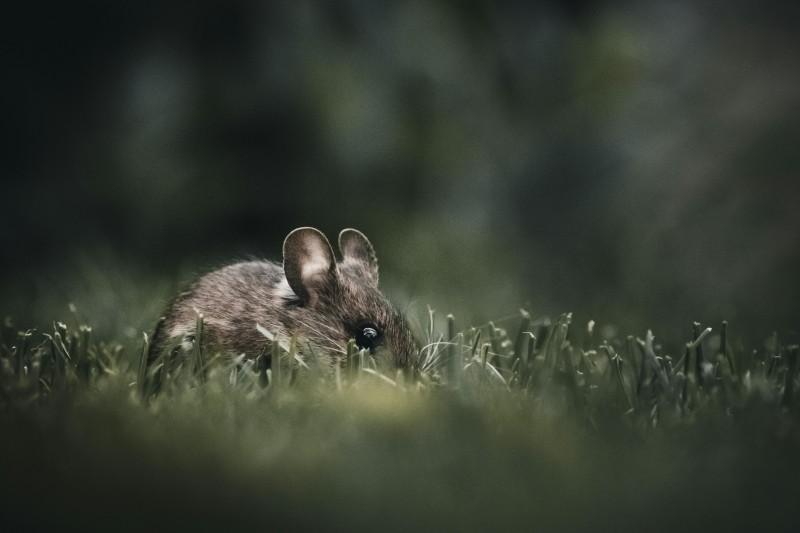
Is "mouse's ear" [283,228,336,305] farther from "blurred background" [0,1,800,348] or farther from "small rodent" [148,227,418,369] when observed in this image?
"blurred background" [0,1,800,348]

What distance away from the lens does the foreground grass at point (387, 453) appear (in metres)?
A: 1.77

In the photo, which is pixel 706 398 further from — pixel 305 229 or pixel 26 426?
pixel 26 426

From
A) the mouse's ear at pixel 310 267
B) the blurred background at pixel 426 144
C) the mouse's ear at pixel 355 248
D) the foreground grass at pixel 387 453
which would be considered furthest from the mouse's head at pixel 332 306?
the blurred background at pixel 426 144

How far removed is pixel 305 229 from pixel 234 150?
2490mm

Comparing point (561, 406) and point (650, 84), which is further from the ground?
point (650, 84)

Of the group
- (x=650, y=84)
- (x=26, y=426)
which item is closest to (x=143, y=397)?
(x=26, y=426)

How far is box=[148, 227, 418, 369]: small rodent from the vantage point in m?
3.48

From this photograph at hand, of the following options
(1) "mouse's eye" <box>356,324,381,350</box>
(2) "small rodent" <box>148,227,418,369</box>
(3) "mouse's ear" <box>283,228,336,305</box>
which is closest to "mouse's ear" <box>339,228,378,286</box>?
(2) "small rodent" <box>148,227,418,369</box>

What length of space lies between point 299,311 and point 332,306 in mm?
126

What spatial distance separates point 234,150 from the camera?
5879mm

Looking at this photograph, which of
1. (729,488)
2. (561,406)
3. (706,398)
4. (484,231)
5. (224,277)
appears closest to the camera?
(729,488)

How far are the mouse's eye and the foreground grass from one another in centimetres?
58

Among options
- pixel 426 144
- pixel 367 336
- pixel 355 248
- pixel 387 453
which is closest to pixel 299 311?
pixel 367 336

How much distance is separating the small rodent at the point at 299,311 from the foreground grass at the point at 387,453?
0.54m
